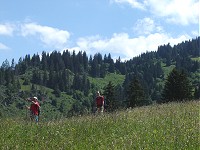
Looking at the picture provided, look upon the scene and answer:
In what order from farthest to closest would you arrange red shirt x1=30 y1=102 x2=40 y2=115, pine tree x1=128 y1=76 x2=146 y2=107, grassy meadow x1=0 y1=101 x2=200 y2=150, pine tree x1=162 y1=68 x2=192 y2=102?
pine tree x1=128 y1=76 x2=146 y2=107 → pine tree x1=162 y1=68 x2=192 y2=102 → red shirt x1=30 y1=102 x2=40 y2=115 → grassy meadow x1=0 y1=101 x2=200 y2=150

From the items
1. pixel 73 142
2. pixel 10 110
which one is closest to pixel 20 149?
pixel 73 142

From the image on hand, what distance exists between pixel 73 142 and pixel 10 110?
197 metres

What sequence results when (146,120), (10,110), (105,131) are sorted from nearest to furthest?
(105,131) < (146,120) < (10,110)

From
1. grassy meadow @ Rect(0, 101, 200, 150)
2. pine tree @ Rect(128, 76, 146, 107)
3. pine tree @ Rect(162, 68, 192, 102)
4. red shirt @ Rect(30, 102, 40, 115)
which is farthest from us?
pine tree @ Rect(128, 76, 146, 107)

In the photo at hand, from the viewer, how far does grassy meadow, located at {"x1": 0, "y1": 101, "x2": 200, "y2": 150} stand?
22.7ft

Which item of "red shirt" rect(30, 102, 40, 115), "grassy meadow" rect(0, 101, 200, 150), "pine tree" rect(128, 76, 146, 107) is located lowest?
"grassy meadow" rect(0, 101, 200, 150)

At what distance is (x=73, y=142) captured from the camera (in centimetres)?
829

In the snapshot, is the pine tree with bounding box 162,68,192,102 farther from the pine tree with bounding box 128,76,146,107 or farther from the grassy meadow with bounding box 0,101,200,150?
the grassy meadow with bounding box 0,101,200,150

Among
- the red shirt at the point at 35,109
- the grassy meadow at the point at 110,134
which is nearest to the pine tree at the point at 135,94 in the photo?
the red shirt at the point at 35,109

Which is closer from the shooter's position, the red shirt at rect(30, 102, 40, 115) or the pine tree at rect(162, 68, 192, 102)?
the red shirt at rect(30, 102, 40, 115)

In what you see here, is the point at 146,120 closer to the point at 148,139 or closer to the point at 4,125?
the point at 148,139

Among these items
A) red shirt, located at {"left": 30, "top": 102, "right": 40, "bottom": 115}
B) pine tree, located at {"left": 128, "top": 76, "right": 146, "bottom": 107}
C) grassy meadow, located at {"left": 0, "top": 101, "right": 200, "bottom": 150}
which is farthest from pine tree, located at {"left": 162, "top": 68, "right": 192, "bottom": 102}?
grassy meadow, located at {"left": 0, "top": 101, "right": 200, "bottom": 150}

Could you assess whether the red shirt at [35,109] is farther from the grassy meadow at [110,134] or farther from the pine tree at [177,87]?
the pine tree at [177,87]

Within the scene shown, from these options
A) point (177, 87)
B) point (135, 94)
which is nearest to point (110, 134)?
point (177, 87)
